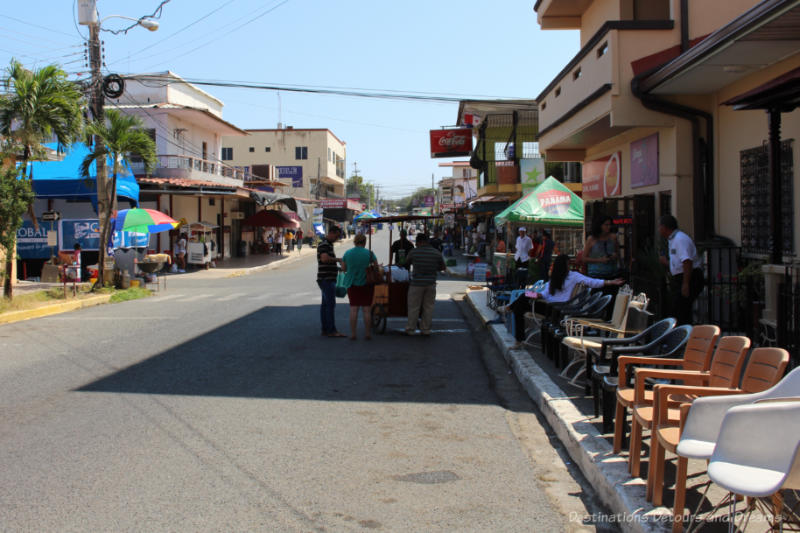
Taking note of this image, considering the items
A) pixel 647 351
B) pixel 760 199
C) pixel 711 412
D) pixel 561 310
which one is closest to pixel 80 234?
pixel 561 310

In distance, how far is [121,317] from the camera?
14719 mm

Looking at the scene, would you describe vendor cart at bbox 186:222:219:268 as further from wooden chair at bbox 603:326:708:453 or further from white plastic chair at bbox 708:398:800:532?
white plastic chair at bbox 708:398:800:532

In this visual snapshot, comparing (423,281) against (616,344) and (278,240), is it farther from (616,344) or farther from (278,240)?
(278,240)

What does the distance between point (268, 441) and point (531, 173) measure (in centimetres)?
2289

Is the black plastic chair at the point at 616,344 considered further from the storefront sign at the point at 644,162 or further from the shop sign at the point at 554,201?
the shop sign at the point at 554,201

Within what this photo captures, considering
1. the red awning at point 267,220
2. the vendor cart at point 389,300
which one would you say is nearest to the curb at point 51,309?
the vendor cart at point 389,300

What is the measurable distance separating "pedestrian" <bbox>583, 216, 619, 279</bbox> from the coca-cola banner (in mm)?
25207

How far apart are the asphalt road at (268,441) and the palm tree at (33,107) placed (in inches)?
265

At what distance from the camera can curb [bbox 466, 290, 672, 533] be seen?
155 inches

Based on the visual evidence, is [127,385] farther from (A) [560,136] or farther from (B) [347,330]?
(A) [560,136]

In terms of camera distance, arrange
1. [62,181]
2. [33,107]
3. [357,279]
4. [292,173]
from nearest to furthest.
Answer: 1. [357,279]
2. [33,107]
3. [62,181]
4. [292,173]

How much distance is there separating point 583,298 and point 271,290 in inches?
529

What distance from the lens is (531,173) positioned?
27.2 m

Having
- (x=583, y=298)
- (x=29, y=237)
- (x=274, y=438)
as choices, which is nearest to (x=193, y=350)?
(x=274, y=438)
